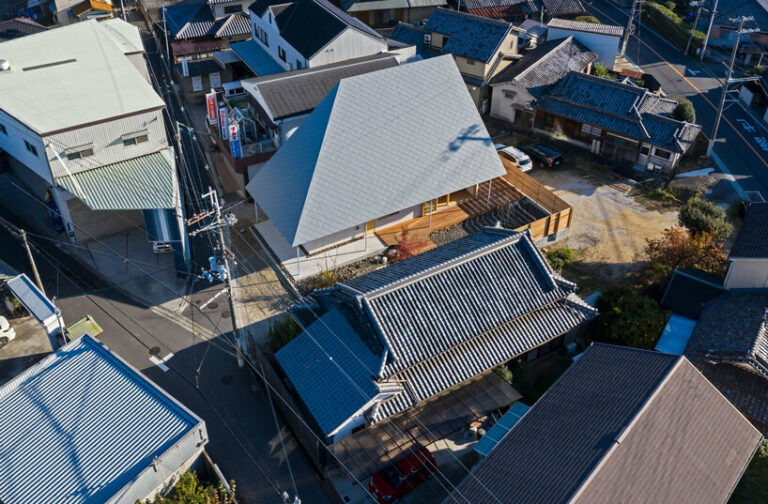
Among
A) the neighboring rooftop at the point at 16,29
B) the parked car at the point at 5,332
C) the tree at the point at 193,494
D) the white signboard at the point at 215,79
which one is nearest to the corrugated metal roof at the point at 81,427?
the tree at the point at 193,494

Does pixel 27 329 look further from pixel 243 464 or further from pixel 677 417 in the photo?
pixel 677 417

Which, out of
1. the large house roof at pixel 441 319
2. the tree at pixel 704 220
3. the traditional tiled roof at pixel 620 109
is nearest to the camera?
the large house roof at pixel 441 319

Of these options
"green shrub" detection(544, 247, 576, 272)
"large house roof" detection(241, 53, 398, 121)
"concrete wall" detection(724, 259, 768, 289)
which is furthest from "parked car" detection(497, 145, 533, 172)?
"concrete wall" detection(724, 259, 768, 289)

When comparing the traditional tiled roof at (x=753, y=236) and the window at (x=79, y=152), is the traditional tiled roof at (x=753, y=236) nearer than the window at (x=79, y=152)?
Yes

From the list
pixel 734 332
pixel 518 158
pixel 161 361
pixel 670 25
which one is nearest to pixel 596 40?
pixel 670 25

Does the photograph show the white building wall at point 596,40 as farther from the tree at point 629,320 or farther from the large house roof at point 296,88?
the tree at point 629,320

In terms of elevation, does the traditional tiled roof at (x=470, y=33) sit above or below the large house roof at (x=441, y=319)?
above

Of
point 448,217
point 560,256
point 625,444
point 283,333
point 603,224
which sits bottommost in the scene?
point 560,256

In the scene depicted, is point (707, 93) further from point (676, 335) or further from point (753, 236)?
point (676, 335)
